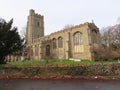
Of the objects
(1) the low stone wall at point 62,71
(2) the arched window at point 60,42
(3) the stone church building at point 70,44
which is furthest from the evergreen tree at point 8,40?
(2) the arched window at point 60,42

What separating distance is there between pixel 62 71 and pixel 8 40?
10.6 m

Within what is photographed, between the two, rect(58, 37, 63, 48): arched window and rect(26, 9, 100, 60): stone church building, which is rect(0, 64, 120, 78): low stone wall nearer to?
rect(26, 9, 100, 60): stone church building

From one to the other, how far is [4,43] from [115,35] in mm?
30236

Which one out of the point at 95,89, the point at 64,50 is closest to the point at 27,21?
the point at 64,50

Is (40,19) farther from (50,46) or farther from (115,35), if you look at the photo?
(115,35)

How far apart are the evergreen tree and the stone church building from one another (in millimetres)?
16051

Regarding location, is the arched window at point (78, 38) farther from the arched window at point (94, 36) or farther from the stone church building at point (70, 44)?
→ the arched window at point (94, 36)

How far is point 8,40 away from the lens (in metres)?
34.3

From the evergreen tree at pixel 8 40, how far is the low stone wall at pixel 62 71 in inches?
115

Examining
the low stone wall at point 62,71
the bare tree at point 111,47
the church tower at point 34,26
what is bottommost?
the low stone wall at point 62,71

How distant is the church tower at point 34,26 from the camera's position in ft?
262

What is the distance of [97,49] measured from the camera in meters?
46.1

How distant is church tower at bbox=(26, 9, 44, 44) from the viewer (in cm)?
7988

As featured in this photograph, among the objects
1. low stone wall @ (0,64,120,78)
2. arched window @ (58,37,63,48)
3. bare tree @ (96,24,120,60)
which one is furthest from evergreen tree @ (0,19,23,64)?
bare tree @ (96,24,120,60)
